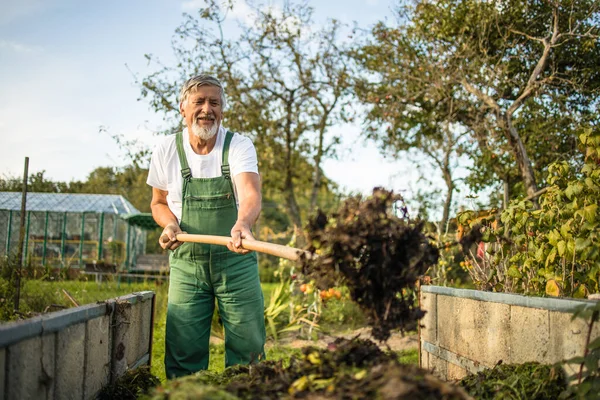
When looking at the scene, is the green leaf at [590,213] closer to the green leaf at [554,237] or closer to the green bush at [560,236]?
the green bush at [560,236]

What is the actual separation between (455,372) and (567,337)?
3.10 feet

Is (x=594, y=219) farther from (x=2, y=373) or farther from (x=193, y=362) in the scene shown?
(x=2, y=373)

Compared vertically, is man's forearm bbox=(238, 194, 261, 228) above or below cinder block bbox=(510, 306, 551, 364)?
above

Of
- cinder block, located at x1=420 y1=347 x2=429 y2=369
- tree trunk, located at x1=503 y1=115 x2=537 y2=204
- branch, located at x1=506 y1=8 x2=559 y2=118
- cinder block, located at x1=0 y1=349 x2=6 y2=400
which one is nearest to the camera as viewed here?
cinder block, located at x1=0 y1=349 x2=6 y2=400

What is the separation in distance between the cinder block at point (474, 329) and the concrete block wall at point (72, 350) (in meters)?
1.60

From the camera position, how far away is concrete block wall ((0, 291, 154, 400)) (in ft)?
5.46

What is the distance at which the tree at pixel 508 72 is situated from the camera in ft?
25.1

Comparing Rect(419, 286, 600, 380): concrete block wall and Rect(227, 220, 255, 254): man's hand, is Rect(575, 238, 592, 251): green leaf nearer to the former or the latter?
Rect(419, 286, 600, 380): concrete block wall

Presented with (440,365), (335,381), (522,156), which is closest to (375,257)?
(335,381)

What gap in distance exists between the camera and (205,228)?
3211mm

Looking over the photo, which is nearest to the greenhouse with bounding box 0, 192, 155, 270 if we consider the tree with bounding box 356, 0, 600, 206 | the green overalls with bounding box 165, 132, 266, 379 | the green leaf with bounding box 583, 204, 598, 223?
the tree with bounding box 356, 0, 600, 206

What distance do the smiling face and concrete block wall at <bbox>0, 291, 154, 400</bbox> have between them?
3.06ft

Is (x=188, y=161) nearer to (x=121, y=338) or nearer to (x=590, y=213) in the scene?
(x=121, y=338)

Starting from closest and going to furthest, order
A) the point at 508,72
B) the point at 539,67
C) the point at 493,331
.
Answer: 1. the point at 493,331
2. the point at 539,67
3. the point at 508,72
